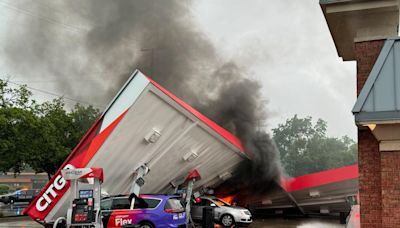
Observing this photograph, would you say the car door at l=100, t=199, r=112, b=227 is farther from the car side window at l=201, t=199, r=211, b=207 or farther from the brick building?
the brick building

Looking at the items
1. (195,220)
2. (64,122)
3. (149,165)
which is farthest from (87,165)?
(64,122)

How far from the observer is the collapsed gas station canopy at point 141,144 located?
10844 millimetres

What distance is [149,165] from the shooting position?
13.1 metres

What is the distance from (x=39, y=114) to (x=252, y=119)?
15.9m

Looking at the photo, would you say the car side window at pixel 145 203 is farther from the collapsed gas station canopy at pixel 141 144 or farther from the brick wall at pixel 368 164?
the brick wall at pixel 368 164

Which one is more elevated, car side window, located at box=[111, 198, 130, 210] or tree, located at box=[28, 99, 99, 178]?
tree, located at box=[28, 99, 99, 178]

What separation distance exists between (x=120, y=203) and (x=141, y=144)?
169 centimetres

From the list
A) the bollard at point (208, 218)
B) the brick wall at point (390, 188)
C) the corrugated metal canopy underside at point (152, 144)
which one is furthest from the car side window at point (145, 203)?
the brick wall at point (390, 188)

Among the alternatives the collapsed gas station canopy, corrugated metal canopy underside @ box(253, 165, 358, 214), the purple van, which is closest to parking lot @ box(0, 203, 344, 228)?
corrugated metal canopy underside @ box(253, 165, 358, 214)

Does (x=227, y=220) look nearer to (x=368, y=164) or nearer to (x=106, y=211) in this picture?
(x=106, y=211)

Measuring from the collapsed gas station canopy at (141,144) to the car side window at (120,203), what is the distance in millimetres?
771

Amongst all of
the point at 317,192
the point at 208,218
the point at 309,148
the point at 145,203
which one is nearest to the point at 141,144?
the point at 145,203

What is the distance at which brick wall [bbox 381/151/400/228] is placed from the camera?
5.40 m

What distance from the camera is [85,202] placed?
9.53 metres
